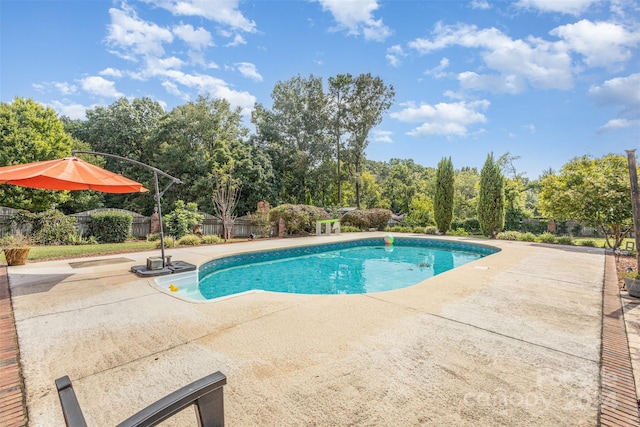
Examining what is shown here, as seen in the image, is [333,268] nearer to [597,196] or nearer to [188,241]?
[188,241]

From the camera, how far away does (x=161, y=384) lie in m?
2.38

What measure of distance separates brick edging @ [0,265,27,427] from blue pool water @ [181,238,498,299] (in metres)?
2.63

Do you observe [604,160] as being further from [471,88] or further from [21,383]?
[21,383]

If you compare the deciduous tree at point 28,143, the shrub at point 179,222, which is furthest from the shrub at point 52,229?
the deciduous tree at point 28,143

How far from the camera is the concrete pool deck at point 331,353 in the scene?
211cm

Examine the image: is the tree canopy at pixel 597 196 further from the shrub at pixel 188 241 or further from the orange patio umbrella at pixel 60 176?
the shrub at pixel 188 241

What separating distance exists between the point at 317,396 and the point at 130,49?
1591 centimetres

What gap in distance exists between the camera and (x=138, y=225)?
49.2ft

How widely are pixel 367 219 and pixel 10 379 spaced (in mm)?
17533

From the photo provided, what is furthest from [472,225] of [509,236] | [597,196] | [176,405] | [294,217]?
[176,405]

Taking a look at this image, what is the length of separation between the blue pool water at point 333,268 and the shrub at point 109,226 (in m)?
6.47

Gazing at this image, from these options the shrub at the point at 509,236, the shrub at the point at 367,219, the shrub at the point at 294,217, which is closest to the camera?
the shrub at the point at 509,236

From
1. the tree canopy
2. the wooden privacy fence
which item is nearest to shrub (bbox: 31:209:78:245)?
the wooden privacy fence

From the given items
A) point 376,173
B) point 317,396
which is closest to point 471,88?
point 317,396
